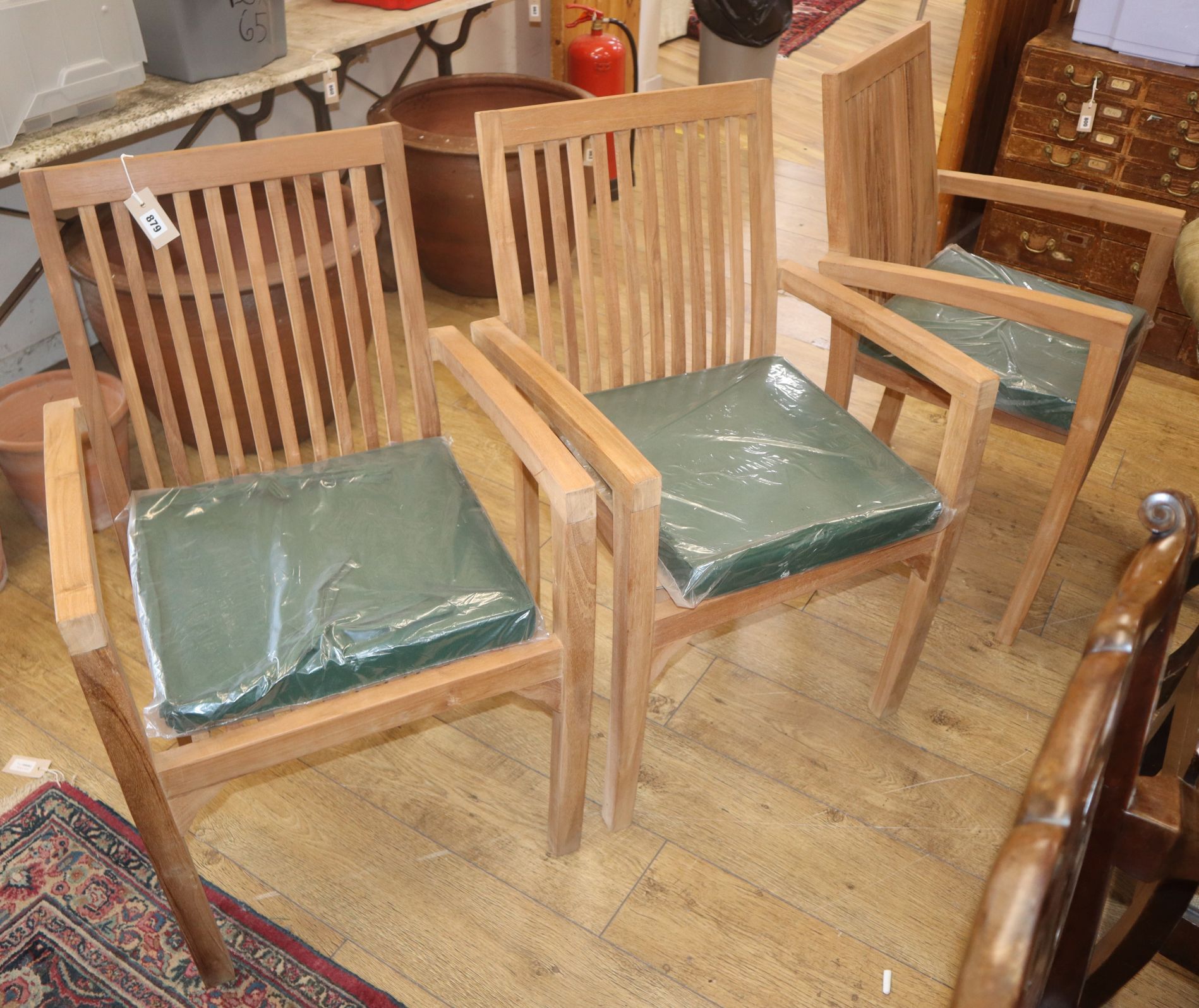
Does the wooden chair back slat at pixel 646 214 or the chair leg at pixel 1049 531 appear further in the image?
the chair leg at pixel 1049 531

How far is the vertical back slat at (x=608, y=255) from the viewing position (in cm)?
153

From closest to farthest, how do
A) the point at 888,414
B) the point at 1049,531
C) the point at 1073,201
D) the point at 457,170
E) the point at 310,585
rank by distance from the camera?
the point at 310,585, the point at 1049,531, the point at 1073,201, the point at 888,414, the point at 457,170

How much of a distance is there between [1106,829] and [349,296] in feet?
3.71

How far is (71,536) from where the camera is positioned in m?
1.07

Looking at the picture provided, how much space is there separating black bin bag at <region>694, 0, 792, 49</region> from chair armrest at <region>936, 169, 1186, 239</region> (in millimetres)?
2132

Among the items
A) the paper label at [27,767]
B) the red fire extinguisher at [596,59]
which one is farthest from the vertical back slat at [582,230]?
the red fire extinguisher at [596,59]

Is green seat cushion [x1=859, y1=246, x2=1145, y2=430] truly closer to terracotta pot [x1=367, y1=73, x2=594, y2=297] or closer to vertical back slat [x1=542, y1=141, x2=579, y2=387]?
vertical back slat [x1=542, y1=141, x2=579, y2=387]

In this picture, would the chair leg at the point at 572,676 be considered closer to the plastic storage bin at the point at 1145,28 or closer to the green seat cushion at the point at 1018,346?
the green seat cushion at the point at 1018,346

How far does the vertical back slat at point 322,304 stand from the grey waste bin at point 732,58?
296cm

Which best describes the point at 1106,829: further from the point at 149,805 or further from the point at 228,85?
the point at 228,85

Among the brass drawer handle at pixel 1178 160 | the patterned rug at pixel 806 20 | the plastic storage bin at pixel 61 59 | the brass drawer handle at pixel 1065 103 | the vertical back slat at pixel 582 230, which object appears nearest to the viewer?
the vertical back slat at pixel 582 230

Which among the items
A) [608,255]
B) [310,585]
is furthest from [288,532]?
[608,255]

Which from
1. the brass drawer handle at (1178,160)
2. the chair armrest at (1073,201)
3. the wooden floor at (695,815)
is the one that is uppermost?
the chair armrest at (1073,201)

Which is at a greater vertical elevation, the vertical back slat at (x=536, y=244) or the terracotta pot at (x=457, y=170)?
the vertical back slat at (x=536, y=244)
